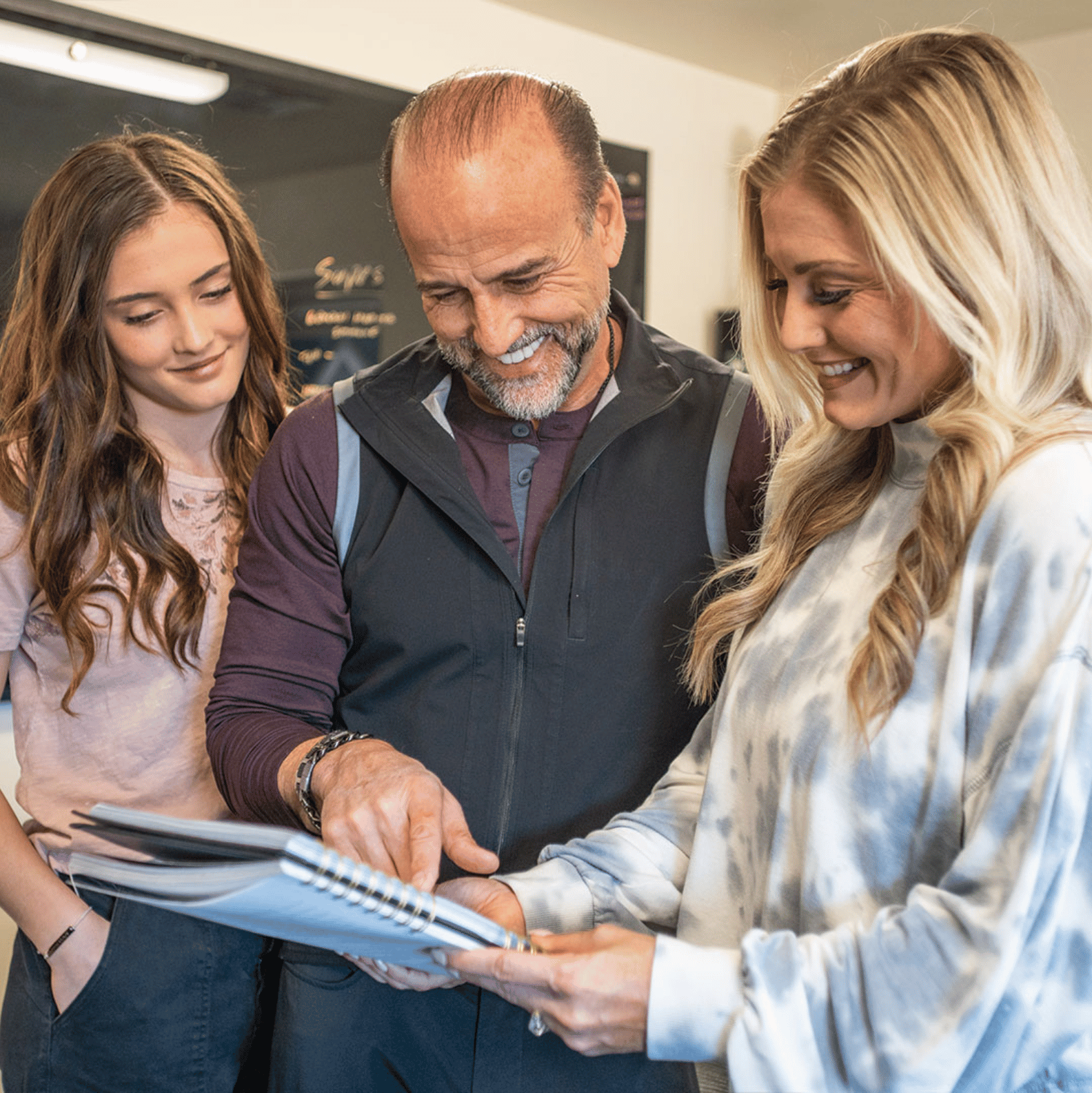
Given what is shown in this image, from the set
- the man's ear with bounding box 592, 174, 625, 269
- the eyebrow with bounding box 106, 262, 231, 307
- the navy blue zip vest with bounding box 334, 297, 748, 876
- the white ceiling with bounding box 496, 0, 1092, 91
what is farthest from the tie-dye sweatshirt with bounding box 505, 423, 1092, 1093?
the white ceiling with bounding box 496, 0, 1092, 91

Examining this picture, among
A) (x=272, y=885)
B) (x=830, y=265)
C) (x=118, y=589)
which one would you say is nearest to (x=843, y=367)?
(x=830, y=265)

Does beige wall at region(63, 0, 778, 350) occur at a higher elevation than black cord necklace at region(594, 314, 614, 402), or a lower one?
higher

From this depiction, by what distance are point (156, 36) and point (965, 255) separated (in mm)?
2762

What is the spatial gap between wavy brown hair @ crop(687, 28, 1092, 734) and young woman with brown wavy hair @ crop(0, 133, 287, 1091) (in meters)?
1.04

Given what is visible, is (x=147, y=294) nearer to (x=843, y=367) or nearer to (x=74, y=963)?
(x=74, y=963)

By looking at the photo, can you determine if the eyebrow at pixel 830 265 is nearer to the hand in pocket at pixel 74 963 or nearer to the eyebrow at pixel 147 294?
the eyebrow at pixel 147 294

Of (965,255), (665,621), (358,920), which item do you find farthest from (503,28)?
(358,920)

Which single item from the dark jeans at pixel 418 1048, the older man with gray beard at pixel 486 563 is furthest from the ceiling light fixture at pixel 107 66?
the dark jeans at pixel 418 1048

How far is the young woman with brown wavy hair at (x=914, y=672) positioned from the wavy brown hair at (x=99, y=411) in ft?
2.83

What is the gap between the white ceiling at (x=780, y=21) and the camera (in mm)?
3990

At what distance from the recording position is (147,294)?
1.68m

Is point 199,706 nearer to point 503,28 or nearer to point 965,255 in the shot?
point 965,255

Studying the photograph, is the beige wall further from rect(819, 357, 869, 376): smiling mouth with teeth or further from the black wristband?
rect(819, 357, 869, 376): smiling mouth with teeth

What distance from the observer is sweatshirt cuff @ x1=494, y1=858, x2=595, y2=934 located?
1.18 meters
